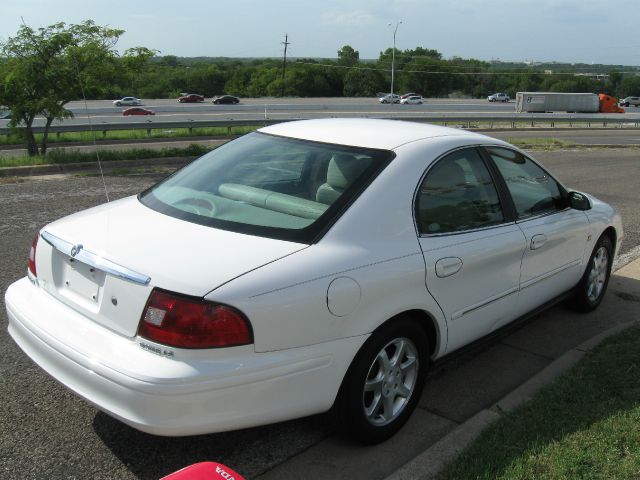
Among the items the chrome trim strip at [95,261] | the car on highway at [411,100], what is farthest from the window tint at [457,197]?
the car on highway at [411,100]

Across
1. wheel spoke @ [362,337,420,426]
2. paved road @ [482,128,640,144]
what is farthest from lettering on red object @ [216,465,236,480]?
paved road @ [482,128,640,144]

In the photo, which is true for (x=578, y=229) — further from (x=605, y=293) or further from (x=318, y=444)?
(x=318, y=444)

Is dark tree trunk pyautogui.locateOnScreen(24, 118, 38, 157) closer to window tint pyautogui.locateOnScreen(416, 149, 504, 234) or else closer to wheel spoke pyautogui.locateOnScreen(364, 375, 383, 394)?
window tint pyautogui.locateOnScreen(416, 149, 504, 234)

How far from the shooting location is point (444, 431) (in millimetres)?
3416

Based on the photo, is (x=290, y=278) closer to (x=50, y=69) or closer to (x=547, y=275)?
(x=547, y=275)

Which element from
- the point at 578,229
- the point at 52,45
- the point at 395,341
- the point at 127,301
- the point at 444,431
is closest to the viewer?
the point at 127,301

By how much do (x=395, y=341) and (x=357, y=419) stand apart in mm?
423

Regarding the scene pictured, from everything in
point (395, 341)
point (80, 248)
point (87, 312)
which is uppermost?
point (80, 248)

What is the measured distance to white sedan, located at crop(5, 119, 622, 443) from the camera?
257 centimetres

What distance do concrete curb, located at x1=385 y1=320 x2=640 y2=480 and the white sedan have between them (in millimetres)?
294

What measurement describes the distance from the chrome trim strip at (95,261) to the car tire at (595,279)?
3653 millimetres

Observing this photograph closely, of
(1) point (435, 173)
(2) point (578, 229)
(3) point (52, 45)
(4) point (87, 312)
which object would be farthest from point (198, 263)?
(3) point (52, 45)

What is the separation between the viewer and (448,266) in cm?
339

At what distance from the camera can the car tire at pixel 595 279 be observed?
199 inches
